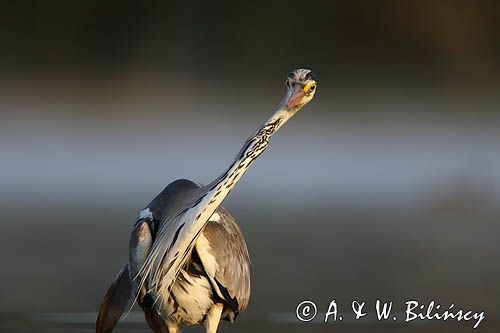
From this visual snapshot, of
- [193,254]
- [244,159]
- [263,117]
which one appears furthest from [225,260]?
[263,117]

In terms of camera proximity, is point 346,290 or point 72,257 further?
point 72,257

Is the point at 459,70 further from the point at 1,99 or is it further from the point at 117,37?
the point at 1,99

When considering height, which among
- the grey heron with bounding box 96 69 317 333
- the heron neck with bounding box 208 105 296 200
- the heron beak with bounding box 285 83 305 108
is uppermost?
the heron beak with bounding box 285 83 305 108

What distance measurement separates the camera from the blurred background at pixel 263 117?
18.6 ft

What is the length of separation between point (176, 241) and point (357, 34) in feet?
12.5

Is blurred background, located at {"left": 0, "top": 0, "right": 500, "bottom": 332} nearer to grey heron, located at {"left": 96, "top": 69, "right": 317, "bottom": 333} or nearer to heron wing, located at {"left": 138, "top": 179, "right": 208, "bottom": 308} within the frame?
grey heron, located at {"left": 96, "top": 69, "right": 317, "bottom": 333}

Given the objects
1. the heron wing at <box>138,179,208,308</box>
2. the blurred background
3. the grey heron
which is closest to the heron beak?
the grey heron

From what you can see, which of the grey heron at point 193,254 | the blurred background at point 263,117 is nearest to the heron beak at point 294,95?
the grey heron at point 193,254

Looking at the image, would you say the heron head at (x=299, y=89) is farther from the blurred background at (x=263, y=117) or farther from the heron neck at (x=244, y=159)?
the blurred background at (x=263, y=117)

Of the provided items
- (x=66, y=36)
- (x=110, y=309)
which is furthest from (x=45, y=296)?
A: (x=66, y=36)

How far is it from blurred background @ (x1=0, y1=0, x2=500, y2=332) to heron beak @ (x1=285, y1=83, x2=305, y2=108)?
2.86m

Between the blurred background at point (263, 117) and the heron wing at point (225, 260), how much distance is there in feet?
8.44

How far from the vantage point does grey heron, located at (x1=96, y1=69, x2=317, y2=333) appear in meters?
2.23

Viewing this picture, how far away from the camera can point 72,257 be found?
4828 mm
